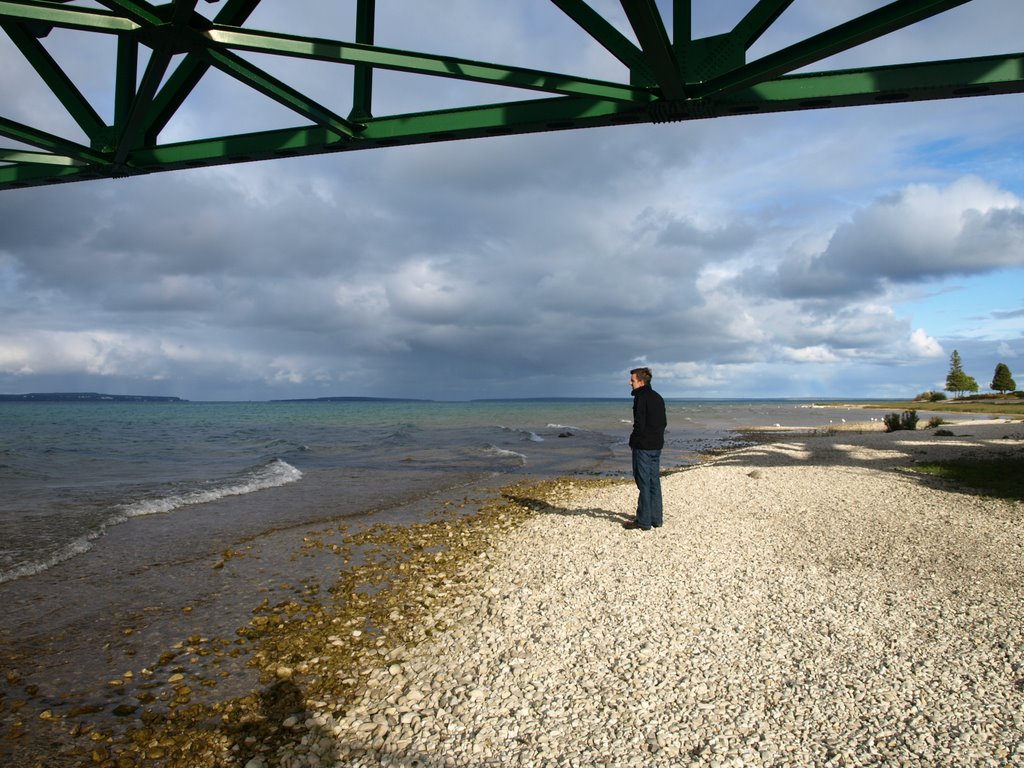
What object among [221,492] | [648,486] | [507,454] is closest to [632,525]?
[648,486]

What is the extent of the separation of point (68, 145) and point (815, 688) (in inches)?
352

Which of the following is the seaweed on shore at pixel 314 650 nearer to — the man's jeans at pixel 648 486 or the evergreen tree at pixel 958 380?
the man's jeans at pixel 648 486

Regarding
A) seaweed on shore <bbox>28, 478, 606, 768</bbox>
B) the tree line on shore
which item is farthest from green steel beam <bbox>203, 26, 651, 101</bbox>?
the tree line on shore

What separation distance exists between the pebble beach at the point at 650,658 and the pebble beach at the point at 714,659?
0.08 ft

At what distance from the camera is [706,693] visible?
4863 mm

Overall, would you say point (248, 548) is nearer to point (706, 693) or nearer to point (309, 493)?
point (309, 493)

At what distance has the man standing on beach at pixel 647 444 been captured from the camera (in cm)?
1066

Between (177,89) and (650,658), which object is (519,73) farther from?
(650,658)

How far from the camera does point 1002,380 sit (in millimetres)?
92562

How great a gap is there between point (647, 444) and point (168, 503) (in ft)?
44.6

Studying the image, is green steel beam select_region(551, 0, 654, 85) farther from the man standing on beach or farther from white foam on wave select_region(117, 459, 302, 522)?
white foam on wave select_region(117, 459, 302, 522)

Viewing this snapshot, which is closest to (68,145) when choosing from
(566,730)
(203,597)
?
(203,597)

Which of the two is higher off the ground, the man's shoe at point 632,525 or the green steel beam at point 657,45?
the green steel beam at point 657,45

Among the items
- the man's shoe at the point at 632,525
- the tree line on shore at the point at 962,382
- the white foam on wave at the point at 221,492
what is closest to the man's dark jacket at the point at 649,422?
the man's shoe at the point at 632,525
